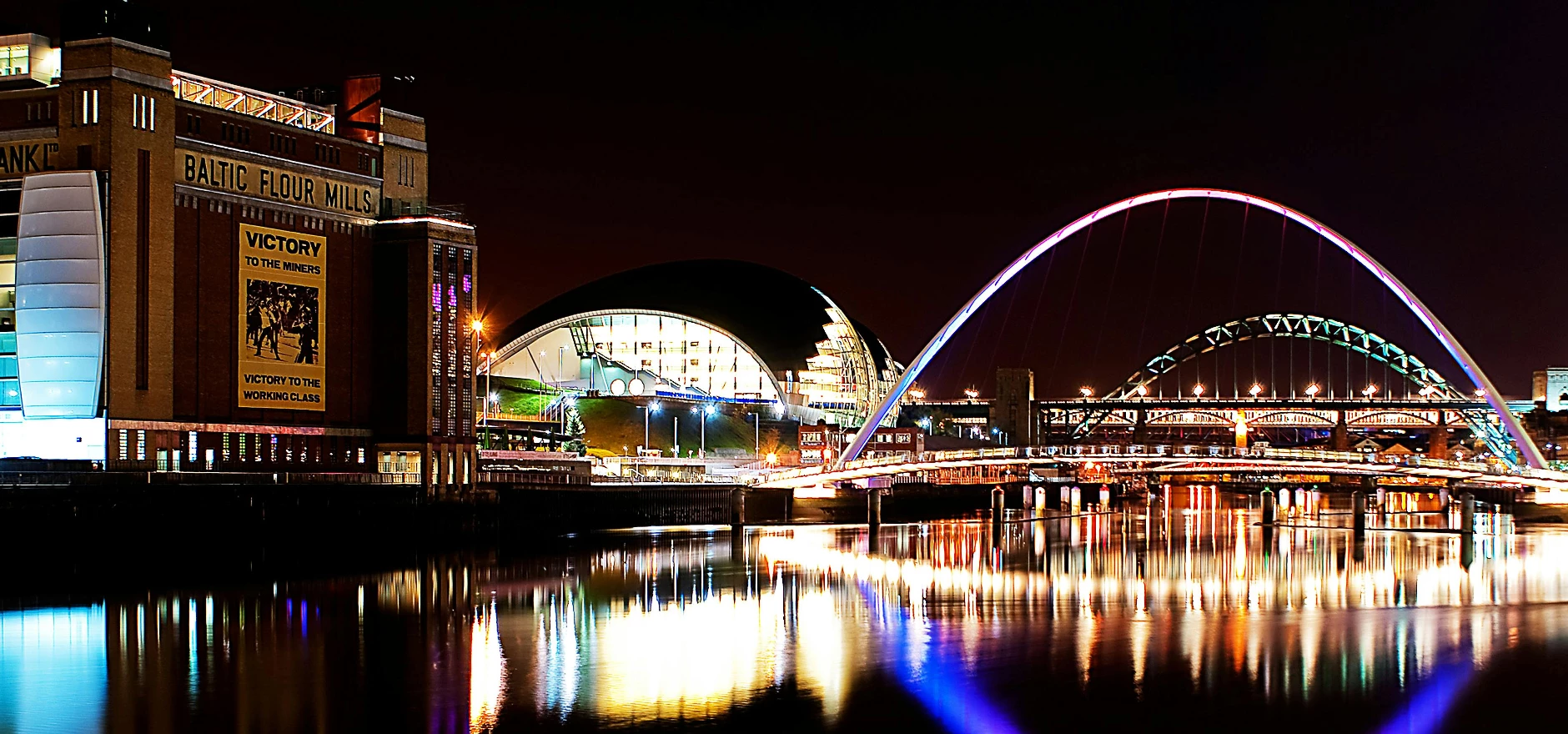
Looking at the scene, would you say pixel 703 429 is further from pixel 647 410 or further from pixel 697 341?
pixel 697 341

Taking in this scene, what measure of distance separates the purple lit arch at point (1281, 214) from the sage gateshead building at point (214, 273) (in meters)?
26.1

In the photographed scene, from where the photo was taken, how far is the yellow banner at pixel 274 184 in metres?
67.2

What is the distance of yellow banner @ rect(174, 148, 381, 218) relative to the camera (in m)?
67.2

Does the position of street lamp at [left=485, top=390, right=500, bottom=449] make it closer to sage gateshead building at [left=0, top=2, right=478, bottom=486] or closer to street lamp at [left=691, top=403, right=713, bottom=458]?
A: street lamp at [left=691, top=403, right=713, bottom=458]

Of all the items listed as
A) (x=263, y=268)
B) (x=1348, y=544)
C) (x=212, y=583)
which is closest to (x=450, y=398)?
(x=263, y=268)

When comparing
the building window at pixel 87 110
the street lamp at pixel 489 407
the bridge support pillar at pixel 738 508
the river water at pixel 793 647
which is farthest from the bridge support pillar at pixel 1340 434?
the building window at pixel 87 110

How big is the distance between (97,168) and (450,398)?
58.9 ft

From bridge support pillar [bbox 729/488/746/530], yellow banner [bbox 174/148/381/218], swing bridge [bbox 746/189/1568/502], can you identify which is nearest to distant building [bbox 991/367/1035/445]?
swing bridge [bbox 746/189/1568/502]

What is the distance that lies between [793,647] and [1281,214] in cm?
5218

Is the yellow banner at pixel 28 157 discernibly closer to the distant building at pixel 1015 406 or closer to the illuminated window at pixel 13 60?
the illuminated window at pixel 13 60

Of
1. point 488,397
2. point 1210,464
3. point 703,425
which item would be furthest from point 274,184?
point 703,425

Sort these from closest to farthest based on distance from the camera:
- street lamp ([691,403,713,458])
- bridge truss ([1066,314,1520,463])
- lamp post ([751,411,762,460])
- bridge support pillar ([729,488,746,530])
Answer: bridge support pillar ([729,488,746,530]), street lamp ([691,403,713,458]), lamp post ([751,411,762,460]), bridge truss ([1066,314,1520,463])

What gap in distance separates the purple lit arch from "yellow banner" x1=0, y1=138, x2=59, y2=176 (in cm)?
4196

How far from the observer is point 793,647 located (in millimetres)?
42906
